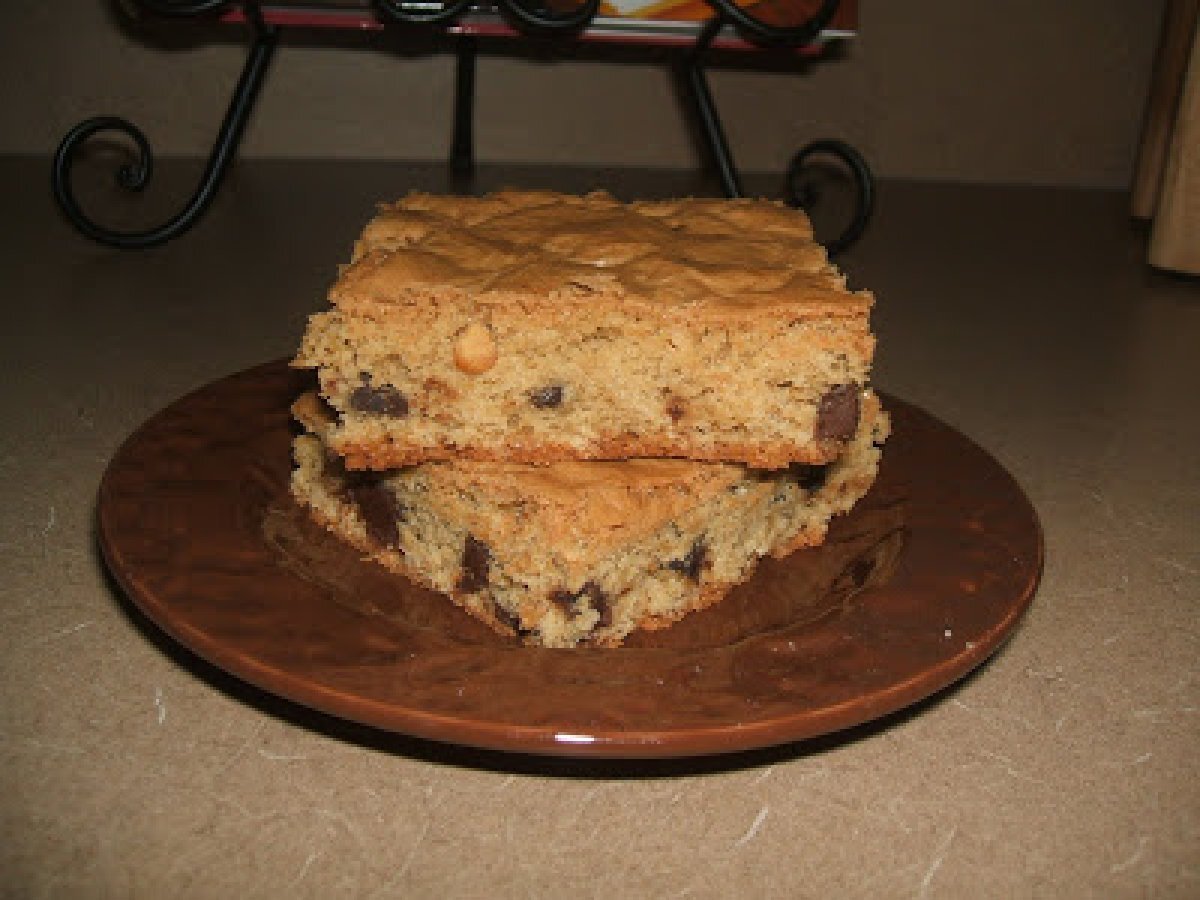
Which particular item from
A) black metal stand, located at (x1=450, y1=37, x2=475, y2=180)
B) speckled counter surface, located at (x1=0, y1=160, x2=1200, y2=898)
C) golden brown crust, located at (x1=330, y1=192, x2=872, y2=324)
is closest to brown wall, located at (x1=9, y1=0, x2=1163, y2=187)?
black metal stand, located at (x1=450, y1=37, x2=475, y2=180)

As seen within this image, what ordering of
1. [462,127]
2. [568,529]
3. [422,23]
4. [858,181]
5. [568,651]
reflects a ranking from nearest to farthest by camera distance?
[568,651] → [568,529] → [422,23] → [858,181] → [462,127]

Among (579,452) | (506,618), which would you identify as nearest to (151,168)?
(579,452)

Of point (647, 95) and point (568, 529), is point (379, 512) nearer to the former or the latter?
point (568, 529)

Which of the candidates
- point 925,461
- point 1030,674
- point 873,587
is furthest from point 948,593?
point 925,461

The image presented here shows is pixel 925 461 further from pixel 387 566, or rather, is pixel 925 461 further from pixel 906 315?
pixel 906 315

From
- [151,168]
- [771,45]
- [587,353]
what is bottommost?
[151,168]

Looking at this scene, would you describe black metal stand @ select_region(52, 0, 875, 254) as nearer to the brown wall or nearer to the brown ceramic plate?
the brown wall
